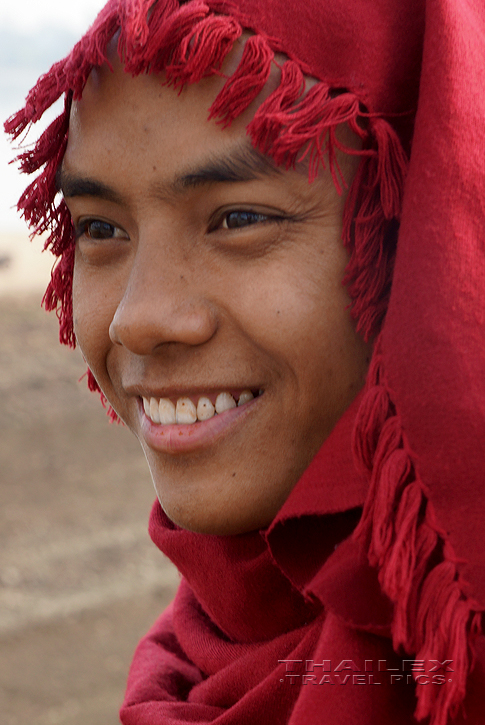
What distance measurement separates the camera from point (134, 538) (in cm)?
657

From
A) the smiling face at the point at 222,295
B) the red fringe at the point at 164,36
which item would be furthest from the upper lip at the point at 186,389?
the red fringe at the point at 164,36

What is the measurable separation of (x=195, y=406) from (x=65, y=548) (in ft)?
16.9

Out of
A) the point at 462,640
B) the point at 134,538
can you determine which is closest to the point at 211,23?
the point at 462,640

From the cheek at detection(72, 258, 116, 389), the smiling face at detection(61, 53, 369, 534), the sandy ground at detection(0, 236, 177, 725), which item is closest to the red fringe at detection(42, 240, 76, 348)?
the cheek at detection(72, 258, 116, 389)

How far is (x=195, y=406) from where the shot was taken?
1.65 metres

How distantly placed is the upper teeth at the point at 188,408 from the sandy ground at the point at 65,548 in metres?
3.49

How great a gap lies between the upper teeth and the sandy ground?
3493 mm

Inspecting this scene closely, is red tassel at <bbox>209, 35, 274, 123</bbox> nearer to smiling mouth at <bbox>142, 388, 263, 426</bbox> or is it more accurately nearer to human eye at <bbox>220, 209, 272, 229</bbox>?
human eye at <bbox>220, 209, 272, 229</bbox>

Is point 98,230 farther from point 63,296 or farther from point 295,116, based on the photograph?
point 295,116

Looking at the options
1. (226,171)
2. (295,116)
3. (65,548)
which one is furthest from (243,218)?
(65,548)

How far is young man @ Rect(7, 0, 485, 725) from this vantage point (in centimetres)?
128

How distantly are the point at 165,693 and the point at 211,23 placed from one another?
4.83 ft

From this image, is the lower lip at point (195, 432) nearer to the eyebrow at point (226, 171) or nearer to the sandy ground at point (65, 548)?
the eyebrow at point (226, 171)

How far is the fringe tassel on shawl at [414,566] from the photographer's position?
1217 mm
